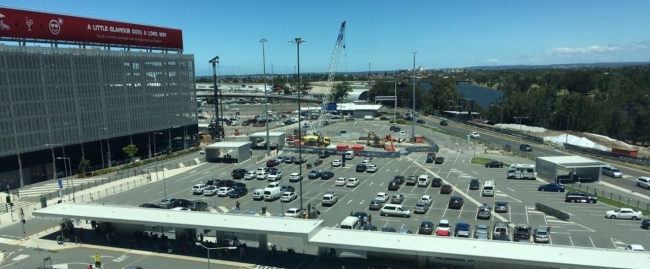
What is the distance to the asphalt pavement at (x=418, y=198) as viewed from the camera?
27.5 meters

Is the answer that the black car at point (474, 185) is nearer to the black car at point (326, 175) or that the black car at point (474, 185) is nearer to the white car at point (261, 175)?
the black car at point (326, 175)

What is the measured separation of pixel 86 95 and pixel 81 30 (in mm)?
7859

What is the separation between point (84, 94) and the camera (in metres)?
51.6

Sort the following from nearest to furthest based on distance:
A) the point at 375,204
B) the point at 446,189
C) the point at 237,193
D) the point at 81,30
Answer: the point at 375,204 → the point at 446,189 → the point at 237,193 → the point at 81,30

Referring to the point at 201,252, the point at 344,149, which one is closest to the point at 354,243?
the point at 201,252

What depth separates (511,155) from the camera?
2283 inches

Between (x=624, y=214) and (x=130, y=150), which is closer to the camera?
(x=624, y=214)

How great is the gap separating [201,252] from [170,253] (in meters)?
1.81

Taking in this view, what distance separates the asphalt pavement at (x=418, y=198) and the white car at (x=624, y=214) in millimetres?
503

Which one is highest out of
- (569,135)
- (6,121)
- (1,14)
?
(1,14)

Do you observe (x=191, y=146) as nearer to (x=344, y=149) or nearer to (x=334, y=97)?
(x=344, y=149)

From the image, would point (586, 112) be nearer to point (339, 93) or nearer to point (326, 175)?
point (326, 175)

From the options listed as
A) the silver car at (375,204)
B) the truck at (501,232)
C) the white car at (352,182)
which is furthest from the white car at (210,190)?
the truck at (501,232)

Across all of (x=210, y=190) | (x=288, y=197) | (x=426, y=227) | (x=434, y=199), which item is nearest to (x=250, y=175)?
(x=210, y=190)
